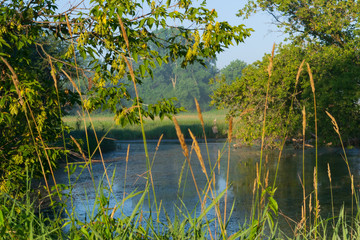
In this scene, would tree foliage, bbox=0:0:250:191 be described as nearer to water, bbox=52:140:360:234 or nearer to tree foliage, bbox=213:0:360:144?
water, bbox=52:140:360:234

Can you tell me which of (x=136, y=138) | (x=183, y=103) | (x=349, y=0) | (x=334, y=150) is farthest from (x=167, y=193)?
(x=183, y=103)

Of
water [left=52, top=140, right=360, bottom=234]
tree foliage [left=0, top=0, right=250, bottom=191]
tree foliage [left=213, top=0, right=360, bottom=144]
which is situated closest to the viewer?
tree foliage [left=0, top=0, right=250, bottom=191]

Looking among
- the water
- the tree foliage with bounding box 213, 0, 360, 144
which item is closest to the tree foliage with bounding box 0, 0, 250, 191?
the water

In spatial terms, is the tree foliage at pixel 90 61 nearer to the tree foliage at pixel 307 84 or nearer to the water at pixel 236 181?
the water at pixel 236 181

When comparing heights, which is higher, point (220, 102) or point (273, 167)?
point (220, 102)

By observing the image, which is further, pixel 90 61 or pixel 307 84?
pixel 307 84

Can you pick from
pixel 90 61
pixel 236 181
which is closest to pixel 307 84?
pixel 236 181

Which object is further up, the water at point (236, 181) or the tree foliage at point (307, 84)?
the tree foliage at point (307, 84)

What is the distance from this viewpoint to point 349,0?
64.3 ft

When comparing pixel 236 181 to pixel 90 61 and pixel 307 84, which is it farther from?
pixel 90 61

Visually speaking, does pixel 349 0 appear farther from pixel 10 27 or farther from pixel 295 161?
pixel 10 27

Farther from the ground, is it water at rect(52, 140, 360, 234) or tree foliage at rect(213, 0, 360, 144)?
tree foliage at rect(213, 0, 360, 144)

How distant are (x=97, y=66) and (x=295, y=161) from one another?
15.5m

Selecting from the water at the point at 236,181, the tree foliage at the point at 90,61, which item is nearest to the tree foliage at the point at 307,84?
the water at the point at 236,181
